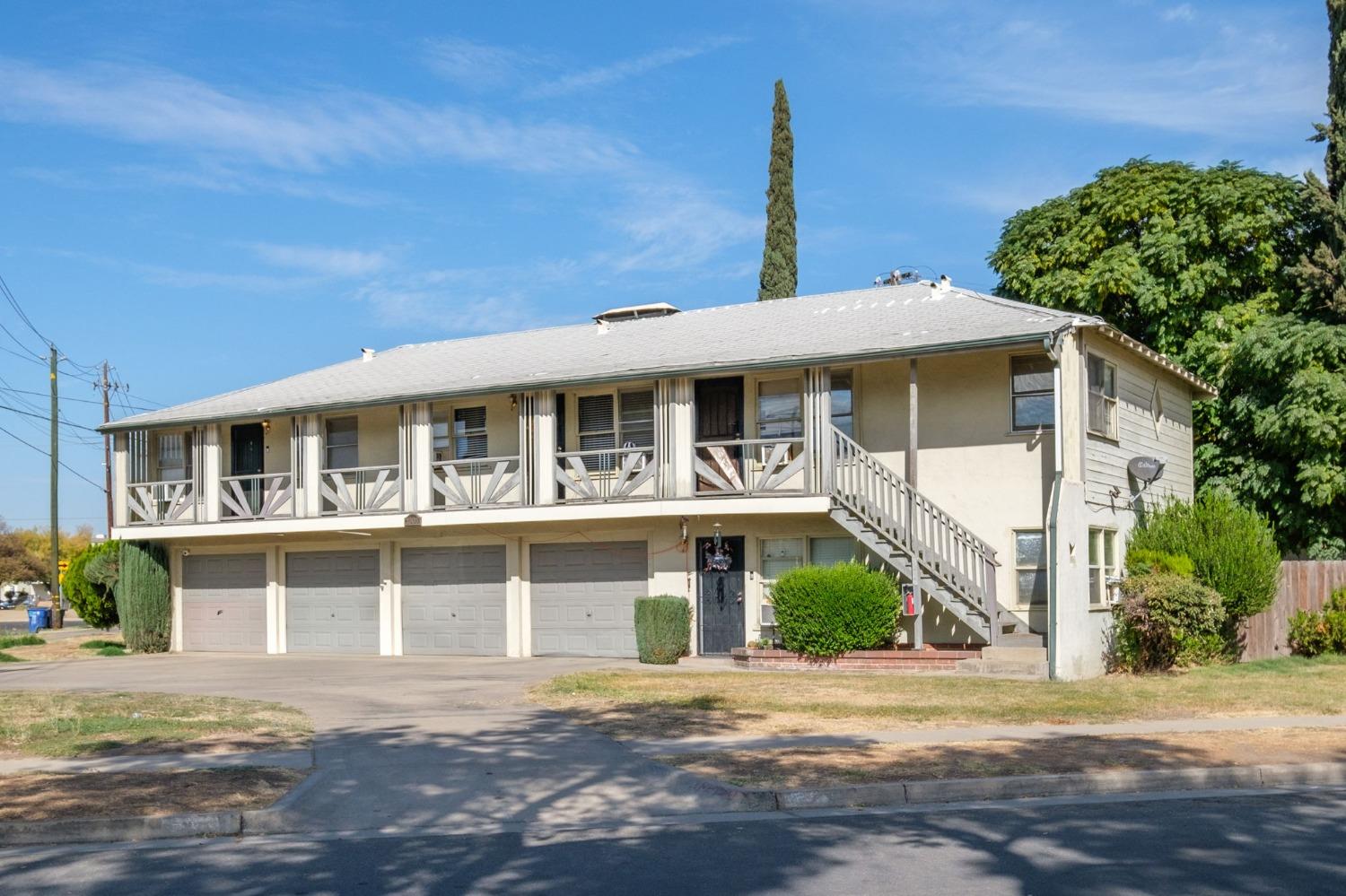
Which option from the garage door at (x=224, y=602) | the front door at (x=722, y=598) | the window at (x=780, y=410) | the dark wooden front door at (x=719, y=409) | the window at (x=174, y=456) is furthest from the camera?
the window at (x=174, y=456)

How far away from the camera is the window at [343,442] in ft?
92.1

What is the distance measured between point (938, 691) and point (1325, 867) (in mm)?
9540

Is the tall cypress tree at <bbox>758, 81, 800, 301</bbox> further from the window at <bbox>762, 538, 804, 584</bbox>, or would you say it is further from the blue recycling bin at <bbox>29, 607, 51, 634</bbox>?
the blue recycling bin at <bbox>29, 607, 51, 634</bbox>

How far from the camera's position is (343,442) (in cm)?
2825

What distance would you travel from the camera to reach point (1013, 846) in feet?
28.6

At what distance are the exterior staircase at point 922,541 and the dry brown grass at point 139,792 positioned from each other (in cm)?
1172

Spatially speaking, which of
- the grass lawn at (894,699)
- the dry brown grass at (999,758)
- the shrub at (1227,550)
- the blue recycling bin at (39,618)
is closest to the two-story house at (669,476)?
the shrub at (1227,550)

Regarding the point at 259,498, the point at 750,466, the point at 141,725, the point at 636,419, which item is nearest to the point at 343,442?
the point at 259,498

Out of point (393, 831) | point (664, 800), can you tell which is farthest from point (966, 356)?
point (393, 831)

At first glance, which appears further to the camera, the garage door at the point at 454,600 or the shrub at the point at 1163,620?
the garage door at the point at 454,600

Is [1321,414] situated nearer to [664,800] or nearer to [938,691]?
[938,691]

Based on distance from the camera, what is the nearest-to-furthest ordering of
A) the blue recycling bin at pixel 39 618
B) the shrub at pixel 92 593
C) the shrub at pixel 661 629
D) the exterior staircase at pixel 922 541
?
1. the exterior staircase at pixel 922 541
2. the shrub at pixel 661 629
3. the shrub at pixel 92 593
4. the blue recycling bin at pixel 39 618

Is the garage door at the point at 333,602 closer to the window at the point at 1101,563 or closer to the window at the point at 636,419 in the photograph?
the window at the point at 636,419

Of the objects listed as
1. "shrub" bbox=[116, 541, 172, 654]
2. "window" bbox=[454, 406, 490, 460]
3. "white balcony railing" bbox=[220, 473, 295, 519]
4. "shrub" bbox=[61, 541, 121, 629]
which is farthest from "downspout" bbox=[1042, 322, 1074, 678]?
"shrub" bbox=[61, 541, 121, 629]
